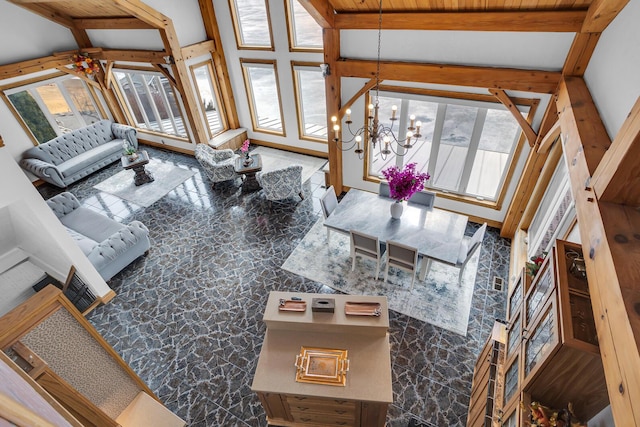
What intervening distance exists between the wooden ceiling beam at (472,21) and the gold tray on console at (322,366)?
4502mm

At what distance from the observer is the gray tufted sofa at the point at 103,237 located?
17.0 ft

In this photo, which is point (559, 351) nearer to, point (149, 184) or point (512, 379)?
point (512, 379)

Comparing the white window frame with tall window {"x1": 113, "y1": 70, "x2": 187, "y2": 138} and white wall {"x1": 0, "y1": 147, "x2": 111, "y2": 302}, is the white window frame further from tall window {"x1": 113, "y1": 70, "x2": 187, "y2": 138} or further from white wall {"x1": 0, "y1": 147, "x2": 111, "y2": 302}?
A: white wall {"x1": 0, "y1": 147, "x2": 111, "y2": 302}

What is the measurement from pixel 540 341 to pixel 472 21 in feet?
13.5

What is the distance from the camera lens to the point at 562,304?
195cm

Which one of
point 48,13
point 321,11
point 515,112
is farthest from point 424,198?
point 48,13

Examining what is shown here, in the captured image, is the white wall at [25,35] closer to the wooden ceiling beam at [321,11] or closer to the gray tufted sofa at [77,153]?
the gray tufted sofa at [77,153]

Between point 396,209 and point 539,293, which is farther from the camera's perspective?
point 396,209

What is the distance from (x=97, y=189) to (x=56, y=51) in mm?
3588

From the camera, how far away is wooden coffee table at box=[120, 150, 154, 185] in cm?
761

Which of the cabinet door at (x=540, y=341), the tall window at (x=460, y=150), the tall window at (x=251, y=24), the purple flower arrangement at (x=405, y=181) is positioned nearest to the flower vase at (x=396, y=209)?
the purple flower arrangement at (x=405, y=181)

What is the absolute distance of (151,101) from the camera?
28.5 ft

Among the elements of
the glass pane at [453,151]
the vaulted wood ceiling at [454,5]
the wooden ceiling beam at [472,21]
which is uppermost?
the vaulted wood ceiling at [454,5]

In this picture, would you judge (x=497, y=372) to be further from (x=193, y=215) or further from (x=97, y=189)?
(x=97, y=189)
